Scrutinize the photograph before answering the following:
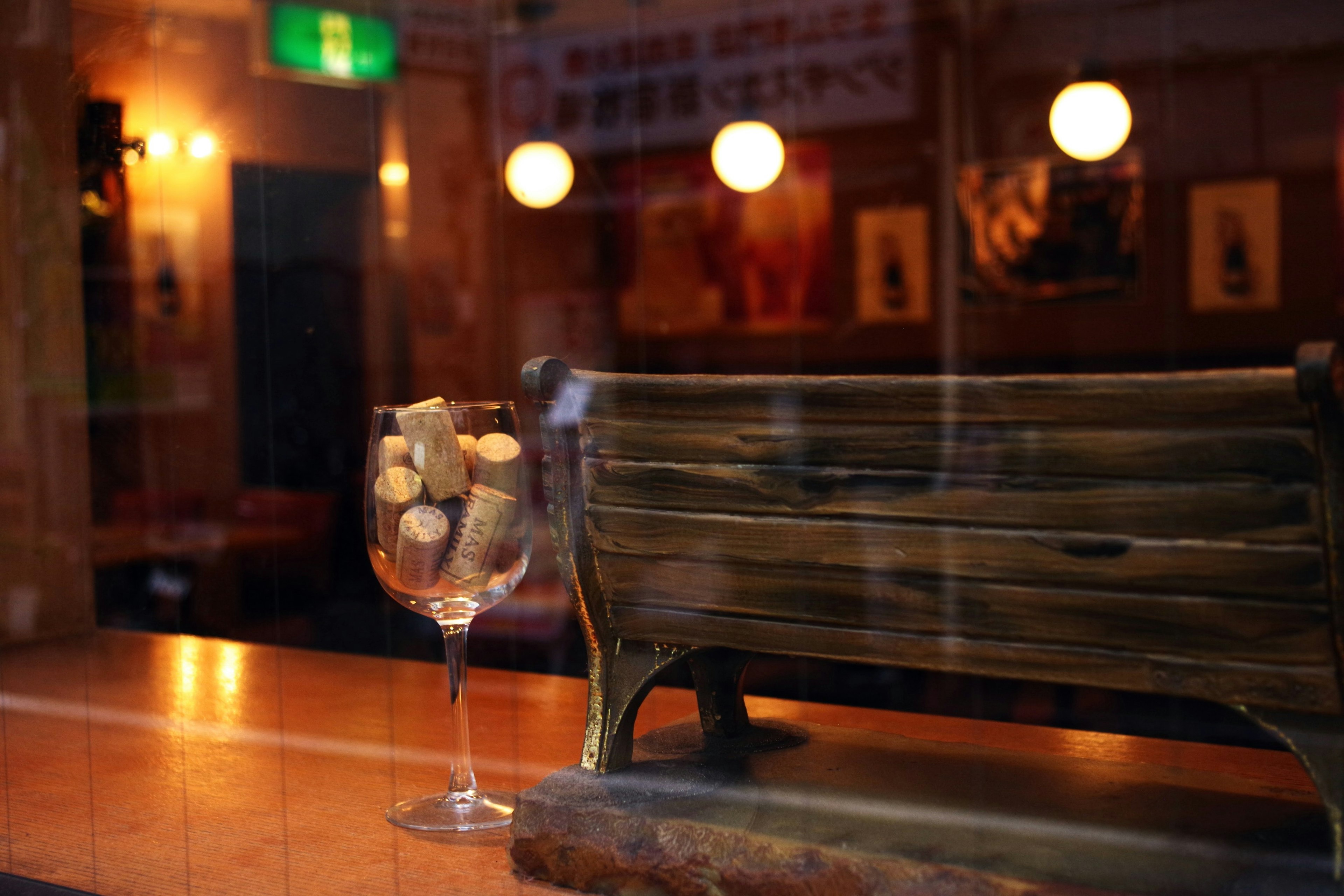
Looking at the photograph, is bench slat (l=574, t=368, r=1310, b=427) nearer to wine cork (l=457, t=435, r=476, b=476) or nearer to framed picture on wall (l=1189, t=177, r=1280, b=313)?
wine cork (l=457, t=435, r=476, b=476)

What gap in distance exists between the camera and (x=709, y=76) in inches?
188

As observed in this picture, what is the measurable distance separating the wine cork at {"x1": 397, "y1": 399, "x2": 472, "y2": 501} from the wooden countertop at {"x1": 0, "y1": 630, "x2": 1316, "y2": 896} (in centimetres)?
34

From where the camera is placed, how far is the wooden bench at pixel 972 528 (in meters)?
0.83

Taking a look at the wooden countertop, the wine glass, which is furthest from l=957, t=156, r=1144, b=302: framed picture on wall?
the wine glass

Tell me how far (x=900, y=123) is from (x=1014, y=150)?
44 centimetres

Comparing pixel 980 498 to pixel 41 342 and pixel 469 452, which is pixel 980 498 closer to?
pixel 469 452

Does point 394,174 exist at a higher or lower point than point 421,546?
higher

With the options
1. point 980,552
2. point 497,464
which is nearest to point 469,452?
point 497,464

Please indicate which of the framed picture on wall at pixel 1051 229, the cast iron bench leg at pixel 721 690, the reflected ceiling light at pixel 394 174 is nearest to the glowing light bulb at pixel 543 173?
the reflected ceiling light at pixel 394 174

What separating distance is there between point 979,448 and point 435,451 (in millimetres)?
488

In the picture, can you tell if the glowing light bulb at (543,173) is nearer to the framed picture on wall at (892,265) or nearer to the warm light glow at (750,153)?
the warm light glow at (750,153)

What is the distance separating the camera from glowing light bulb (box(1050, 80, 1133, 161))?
4023 mm

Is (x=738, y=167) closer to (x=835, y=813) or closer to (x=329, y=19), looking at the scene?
(x=329, y=19)

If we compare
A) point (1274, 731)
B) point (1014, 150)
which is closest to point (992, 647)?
point (1274, 731)
